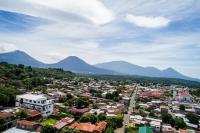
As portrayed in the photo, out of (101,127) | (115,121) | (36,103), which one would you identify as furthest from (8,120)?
(115,121)

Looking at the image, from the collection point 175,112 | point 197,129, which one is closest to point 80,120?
point 197,129

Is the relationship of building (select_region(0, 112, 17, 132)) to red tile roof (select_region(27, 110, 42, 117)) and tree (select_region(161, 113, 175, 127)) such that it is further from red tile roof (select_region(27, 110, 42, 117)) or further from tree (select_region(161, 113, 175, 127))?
tree (select_region(161, 113, 175, 127))

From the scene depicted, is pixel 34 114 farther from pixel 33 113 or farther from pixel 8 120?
pixel 8 120

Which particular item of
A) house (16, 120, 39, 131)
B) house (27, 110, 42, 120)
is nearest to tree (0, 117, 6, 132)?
house (16, 120, 39, 131)

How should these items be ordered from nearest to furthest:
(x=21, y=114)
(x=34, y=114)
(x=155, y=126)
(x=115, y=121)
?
(x=21, y=114)
(x=34, y=114)
(x=155, y=126)
(x=115, y=121)

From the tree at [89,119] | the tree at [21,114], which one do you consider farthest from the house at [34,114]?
the tree at [89,119]

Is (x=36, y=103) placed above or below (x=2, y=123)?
above

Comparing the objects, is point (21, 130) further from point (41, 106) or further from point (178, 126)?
point (178, 126)

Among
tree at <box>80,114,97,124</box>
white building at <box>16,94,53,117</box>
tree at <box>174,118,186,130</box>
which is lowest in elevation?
tree at <box>174,118,186,130</box>
